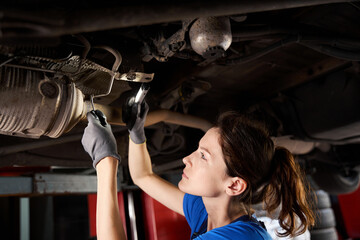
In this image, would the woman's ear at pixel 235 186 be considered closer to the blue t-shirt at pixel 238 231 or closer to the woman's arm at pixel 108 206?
the blue t-shirt at pixel 238 231

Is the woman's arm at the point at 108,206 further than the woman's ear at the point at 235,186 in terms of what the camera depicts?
No

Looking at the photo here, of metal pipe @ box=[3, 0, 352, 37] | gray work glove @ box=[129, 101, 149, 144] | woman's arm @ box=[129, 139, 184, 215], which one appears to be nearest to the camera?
metal pipe @ box=[3, 0, 352, 37]

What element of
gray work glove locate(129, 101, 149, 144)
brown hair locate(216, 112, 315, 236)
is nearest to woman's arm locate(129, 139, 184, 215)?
gray work glove locate(129, 101, 149, 144)

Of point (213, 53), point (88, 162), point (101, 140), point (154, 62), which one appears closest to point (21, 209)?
point (88, 162)

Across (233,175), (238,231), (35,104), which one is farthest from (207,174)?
(35,104)

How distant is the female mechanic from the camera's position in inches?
33.7

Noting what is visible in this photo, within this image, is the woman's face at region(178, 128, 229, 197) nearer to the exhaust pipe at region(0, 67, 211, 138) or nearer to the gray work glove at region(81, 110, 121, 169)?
the gray work glove at region(81, 110, 121, 169)

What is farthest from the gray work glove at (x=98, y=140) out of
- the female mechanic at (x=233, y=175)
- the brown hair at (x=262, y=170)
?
the brown hair at (x=262, y=170)

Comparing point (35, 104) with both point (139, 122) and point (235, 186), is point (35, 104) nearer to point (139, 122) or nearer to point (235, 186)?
point (139, 122)

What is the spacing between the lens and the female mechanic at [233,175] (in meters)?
0.86

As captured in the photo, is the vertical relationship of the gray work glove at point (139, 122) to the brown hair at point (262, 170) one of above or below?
above

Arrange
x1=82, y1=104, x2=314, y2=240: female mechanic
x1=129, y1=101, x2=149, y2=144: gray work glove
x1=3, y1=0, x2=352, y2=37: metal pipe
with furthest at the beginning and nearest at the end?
x1=129, y1=101, x2=149, y2=144: gray work glove, x1=82, y1=104, x2=314, y2=240: female mechanic, x1=3, y1=0, x2=352, y2=37: metal pipe

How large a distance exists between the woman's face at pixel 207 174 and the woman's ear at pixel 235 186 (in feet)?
0.05

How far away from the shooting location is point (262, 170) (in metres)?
0.92
